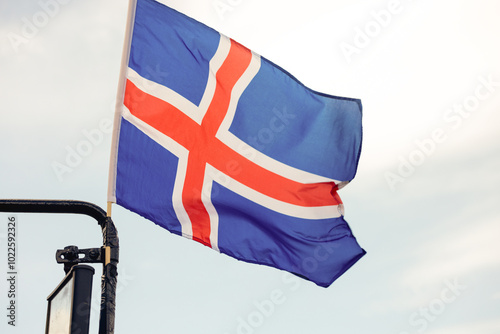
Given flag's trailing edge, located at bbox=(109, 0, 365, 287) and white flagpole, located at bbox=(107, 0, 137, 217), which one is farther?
flag's trailing edge, located at bbox=(109, 0, 365, 287)

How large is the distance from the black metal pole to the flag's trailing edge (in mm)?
1979

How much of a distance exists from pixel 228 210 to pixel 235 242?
44 cm

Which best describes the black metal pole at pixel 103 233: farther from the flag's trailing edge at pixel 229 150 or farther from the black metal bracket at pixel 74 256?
the flag's trailing edge at pixel 229 150

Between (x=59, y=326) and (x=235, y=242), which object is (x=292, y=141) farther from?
(x=59, y=326)

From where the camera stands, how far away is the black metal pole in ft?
15.6

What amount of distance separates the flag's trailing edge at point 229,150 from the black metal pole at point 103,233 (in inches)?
77.9

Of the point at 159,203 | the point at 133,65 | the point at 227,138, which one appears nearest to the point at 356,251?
the point at 227,138

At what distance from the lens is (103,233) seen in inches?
203

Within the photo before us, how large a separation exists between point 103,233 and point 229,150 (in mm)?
3453

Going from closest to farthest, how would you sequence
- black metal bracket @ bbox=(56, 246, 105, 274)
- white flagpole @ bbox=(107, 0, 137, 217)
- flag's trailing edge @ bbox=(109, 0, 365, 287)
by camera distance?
1. black metal bracket @ bbox=(56, 246, 105, 274)
2. white flagpole @ bbox=(107, 0, 137, 217)
3. flag's trailing edge @ bbox=(109, 0, 365, 287)

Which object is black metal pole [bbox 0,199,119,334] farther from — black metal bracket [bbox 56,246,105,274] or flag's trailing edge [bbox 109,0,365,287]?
flag's trailing edge [bbox 109,0,365,287]

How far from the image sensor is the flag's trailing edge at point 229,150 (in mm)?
7719

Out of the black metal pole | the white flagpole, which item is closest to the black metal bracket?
the black metal pole

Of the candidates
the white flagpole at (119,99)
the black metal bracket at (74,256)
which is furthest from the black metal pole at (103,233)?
the white flagpole at (119,99)
